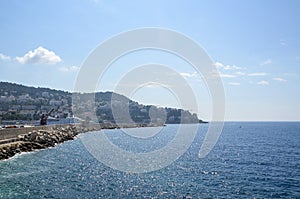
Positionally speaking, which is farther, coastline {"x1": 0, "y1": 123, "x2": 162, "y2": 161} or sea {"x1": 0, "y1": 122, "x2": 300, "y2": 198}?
coastline {"x1": 0, "y1": 123, "x2": 162, "y2": 161}

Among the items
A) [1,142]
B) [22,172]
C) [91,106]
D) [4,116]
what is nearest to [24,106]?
[91,106]

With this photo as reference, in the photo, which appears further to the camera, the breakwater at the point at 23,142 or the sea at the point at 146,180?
the breakwater at the point at 23,142

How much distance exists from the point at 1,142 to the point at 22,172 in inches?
623

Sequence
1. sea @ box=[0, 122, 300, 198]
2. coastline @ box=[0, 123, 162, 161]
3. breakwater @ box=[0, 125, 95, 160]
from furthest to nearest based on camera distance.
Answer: coastline @ box=[0, 123, 162, 161] < breakwater @ box=[0, 125, 95, 160] < sea @ box=[0, 122, 300, 198]

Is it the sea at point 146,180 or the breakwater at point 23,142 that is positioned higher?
the breakwater at point 23,142

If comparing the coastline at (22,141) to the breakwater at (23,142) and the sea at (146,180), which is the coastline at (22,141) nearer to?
the breakwater at (23,142)

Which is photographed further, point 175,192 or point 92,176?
point 92,176

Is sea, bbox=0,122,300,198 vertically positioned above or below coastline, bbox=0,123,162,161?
below

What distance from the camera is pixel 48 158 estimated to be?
143ft

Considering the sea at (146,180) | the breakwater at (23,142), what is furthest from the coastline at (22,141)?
the sea at (146,180)

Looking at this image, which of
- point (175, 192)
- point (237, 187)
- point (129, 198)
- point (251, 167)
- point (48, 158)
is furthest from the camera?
point (48, 158)

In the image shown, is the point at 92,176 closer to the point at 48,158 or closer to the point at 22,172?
the point at 22,172

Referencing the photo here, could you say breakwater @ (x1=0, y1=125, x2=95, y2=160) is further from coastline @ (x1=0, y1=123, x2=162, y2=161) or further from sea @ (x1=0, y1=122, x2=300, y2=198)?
sea @ (x1=0, y1=122, x2=300, y2=198)

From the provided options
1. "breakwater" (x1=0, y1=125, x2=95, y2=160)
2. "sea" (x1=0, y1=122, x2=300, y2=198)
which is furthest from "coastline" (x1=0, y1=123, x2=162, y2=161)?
"sea" (x1=0, y1=122, x2=300, y2=198)
